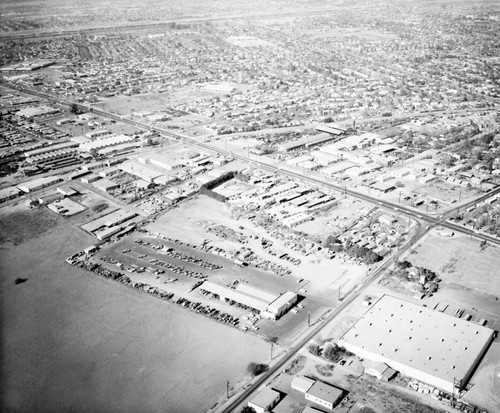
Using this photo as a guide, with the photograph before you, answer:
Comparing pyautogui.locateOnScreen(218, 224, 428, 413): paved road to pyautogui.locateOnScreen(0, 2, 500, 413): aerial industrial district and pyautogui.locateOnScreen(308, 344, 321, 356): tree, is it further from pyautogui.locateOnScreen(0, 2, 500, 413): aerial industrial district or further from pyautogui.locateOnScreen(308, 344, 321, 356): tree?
pyautogui.locateOnScreen(308, 344, 321, 356): tree

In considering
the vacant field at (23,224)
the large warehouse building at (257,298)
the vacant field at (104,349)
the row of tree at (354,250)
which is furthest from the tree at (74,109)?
the large warehouse building at (257,298)

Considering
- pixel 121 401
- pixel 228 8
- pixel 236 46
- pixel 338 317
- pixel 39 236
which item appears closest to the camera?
pixel 121 401

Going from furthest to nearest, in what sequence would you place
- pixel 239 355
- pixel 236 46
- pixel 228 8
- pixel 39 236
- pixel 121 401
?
pixel 228 8 < pixel 236 46 < pixel 39 236 < pixel 239 355 < pixel 121 401

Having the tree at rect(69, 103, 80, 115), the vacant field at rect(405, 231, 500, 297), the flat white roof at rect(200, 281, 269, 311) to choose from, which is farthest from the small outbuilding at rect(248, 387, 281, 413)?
the tree at rect(69, 103, 80, 115)

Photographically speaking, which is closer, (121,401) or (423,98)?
(121,401)

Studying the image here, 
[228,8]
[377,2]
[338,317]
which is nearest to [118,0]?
[228,8]

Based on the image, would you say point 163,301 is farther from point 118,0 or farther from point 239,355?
point 118,0
